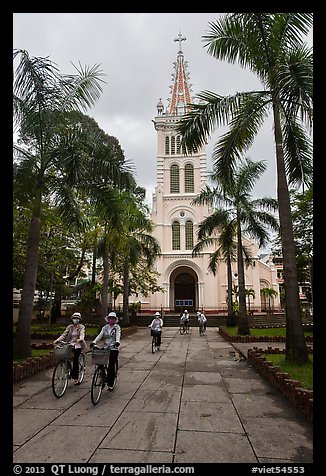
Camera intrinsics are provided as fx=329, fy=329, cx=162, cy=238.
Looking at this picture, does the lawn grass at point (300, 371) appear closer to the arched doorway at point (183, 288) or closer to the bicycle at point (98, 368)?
the bicycle at point (98, 368)

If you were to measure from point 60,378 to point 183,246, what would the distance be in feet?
87.9

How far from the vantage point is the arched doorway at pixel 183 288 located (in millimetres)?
33031

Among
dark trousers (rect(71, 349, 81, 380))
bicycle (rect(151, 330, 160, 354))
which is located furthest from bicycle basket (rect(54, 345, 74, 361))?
bicycle (rect(151, 330, 160, 354))

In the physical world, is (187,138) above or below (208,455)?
above

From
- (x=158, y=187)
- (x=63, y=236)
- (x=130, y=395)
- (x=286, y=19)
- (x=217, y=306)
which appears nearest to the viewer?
(x=130, y=395)

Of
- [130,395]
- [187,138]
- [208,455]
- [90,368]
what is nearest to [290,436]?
[208,455]

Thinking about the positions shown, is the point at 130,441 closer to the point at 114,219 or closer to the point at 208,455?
the point at 208,455

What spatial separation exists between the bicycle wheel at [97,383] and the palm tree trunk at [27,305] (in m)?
4.01

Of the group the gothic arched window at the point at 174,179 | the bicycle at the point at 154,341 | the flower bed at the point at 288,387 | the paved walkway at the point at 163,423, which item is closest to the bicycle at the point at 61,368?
the paved walkway at the point at 163,423

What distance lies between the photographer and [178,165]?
1385 inches

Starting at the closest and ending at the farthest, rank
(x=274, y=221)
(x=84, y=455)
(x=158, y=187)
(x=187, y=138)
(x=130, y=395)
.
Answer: (x=84, y=455) < (x=130, y=395) < (x=187, y=138) < (x=274, y=221) < (x=158, y=187)

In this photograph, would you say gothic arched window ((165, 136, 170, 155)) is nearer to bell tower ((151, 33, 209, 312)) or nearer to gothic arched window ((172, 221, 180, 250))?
bell tower ((151, 33, 209, 312))

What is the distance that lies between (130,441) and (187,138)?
6.84m

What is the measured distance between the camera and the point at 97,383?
5809 mm
